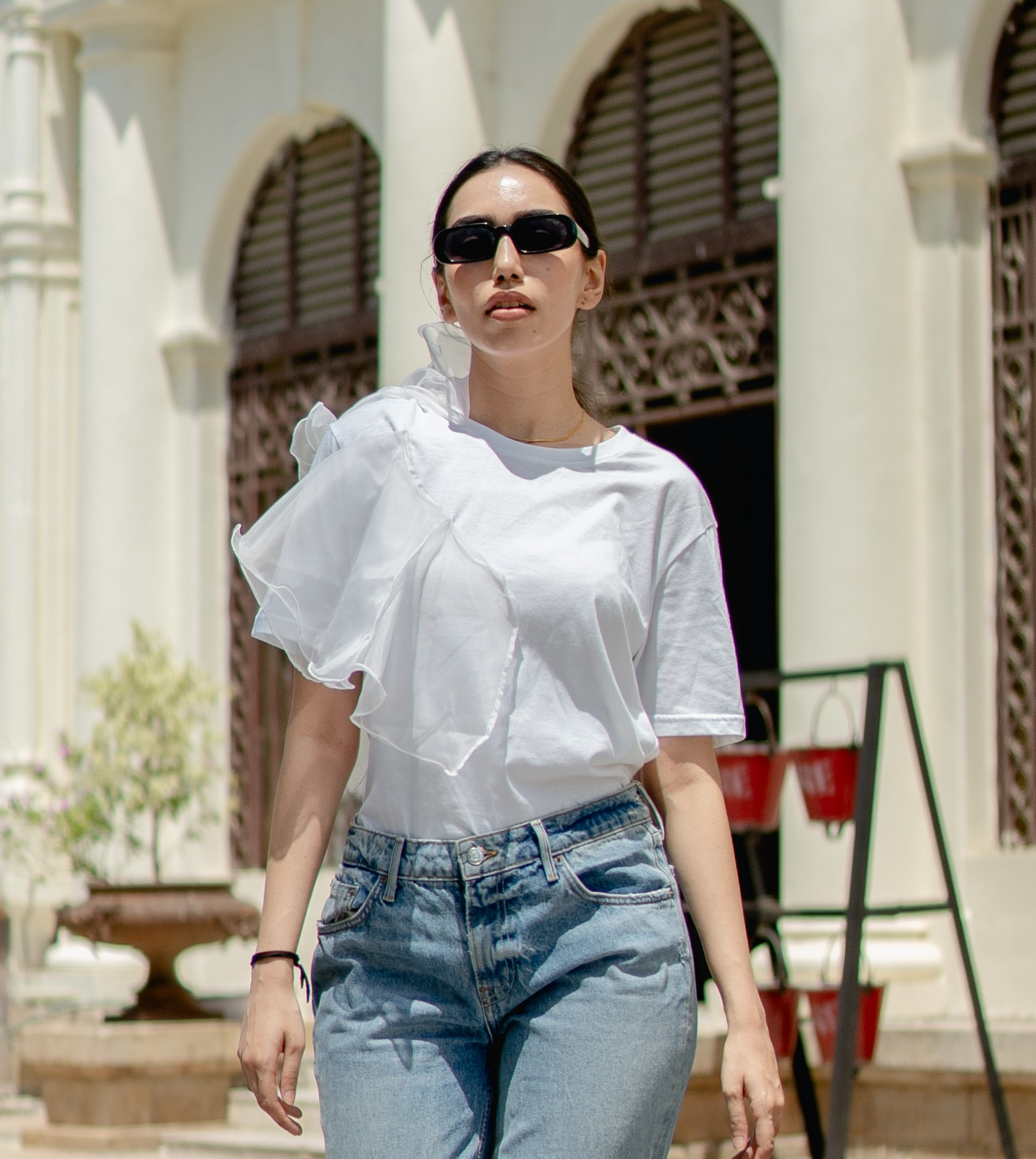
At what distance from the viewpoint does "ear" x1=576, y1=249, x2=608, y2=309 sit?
2.66 meters

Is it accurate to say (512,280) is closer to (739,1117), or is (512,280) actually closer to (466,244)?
(466,244)

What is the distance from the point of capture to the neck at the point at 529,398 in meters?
2.55

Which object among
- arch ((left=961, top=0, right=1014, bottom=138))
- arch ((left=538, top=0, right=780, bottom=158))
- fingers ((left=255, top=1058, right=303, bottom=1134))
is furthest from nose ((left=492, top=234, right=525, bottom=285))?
arch ((left=538, top=0, right=780, bottom=158))

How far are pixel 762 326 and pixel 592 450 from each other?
670 cm

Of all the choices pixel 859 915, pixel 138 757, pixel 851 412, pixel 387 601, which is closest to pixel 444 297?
pixel 387 601

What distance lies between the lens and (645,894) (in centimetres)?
233

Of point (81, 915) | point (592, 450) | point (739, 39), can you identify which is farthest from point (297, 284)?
point (592, 450)

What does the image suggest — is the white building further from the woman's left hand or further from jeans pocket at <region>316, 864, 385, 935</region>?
jeans pocket at <region>316, 864, 385, 935</region>

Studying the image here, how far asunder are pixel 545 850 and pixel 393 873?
0.16 m

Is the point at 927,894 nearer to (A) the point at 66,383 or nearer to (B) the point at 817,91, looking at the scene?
(B) the point at 817,91

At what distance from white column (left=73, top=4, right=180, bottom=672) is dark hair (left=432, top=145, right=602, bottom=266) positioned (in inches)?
383

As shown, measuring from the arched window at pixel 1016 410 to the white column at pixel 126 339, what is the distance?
5.44 meters

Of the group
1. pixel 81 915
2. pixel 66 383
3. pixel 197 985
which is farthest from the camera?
pixel 66 383

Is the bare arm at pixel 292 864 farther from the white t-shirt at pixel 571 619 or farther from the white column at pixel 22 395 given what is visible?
the white column at pixel 22 395
